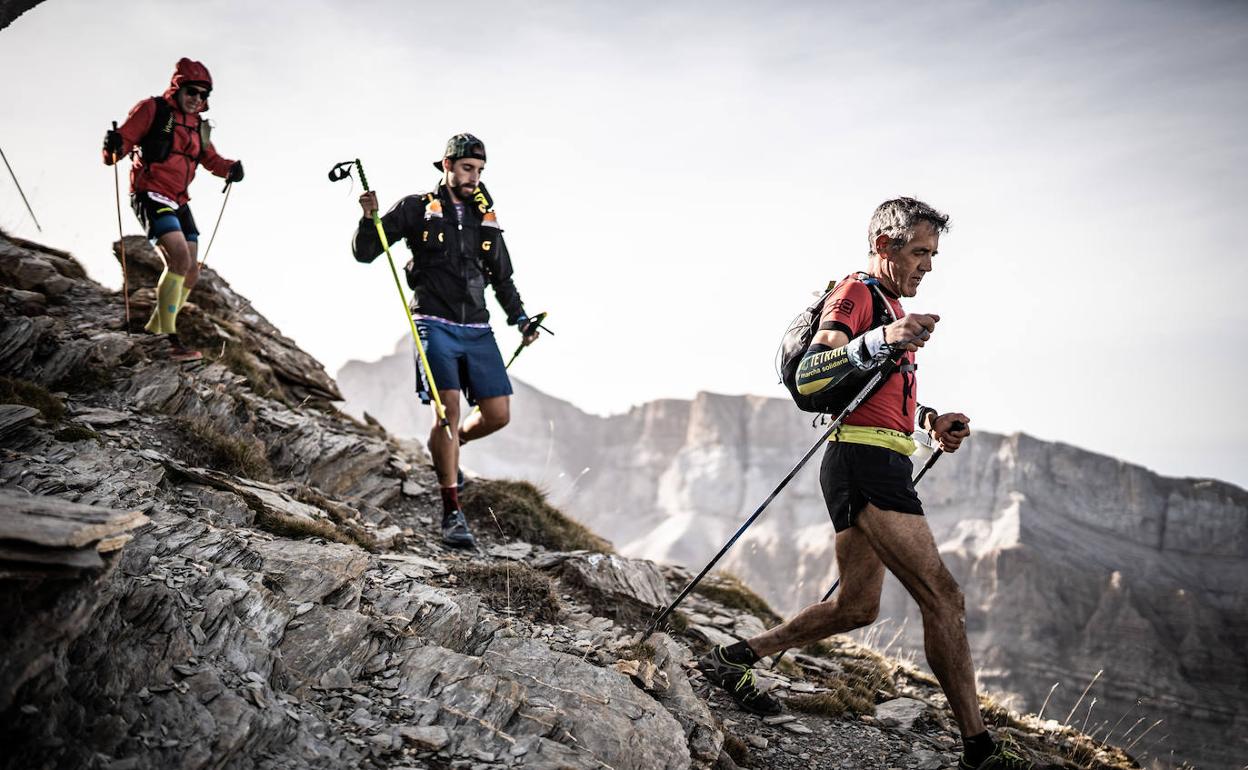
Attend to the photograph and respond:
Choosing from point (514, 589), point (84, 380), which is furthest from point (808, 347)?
point (84, 380)

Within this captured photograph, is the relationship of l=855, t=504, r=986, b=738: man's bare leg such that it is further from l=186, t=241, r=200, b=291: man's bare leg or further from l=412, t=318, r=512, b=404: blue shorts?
l=186, t=241, r=200, b=291: man's bare leg

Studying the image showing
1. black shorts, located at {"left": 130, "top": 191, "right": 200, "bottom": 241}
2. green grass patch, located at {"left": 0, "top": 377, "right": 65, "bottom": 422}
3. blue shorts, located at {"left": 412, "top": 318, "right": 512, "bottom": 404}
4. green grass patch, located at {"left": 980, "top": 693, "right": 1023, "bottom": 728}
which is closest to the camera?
green grass patch, located at {"left": 0, "top": 377, "right": 65, "bottom": 422}

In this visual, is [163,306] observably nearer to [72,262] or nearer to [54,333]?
[54,333]

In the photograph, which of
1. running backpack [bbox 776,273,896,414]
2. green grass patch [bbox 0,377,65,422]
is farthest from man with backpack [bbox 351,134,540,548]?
running backpack [bbox 776,273,896,414]

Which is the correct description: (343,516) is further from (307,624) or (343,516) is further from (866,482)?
(866,482)

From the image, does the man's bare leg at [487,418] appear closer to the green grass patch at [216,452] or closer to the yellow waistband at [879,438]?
the green grass patch at [216,452]

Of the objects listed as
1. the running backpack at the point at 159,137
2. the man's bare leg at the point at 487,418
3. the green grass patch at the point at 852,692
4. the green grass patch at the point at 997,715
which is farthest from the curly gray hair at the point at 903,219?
the running backpack at the point at 159,137

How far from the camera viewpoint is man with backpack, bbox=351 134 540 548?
6438mm

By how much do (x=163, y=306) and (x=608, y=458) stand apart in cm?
9543

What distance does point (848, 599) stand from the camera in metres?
4.34

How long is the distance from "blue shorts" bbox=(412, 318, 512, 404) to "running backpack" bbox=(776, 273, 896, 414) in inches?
129

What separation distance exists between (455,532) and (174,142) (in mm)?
5169

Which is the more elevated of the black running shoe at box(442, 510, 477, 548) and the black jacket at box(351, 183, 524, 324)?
the black jacket at box(351, 183, 524, 324)

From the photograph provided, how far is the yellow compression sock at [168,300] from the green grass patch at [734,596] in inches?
259
